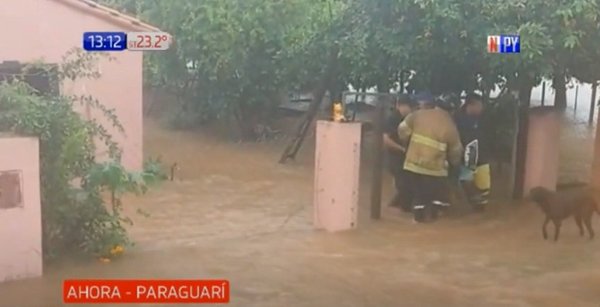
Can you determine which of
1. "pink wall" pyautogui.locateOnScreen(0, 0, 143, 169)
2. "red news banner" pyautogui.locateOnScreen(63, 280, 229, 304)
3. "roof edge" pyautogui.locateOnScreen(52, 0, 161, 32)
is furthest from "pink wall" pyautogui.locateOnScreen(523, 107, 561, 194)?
"red news banner" pyautogui.locateOnScreen(63, 280, 229, 304)

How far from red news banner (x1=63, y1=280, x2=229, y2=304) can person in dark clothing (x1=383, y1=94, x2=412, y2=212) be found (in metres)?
3.44

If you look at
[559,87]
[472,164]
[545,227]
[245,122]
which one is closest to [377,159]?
[472,164]

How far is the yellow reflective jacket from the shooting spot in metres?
7.06

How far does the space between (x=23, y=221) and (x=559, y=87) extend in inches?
239

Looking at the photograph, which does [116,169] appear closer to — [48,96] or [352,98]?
[48,96]

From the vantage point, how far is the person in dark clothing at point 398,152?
297 inches

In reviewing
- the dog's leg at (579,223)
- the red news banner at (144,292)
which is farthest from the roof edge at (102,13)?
the red news banner at (144,292)

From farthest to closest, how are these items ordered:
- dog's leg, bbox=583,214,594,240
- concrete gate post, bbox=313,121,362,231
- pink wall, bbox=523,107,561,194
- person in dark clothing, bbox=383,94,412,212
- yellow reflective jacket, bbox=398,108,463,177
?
1. pink wall, bbox=523,107,561,194
2. person in dark clothing, bbox=383,94,412,212
3. yellow reflective jacket, bbox=398,108,463,177
4. concrete gate post, bbox=313,121,362,231
5. dog's leg, bbox=583,214,594,240

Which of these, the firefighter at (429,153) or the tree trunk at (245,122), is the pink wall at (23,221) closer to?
the firefighter at (429,153)

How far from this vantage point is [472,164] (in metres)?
7.71

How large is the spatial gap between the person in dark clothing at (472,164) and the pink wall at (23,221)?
11.9ft

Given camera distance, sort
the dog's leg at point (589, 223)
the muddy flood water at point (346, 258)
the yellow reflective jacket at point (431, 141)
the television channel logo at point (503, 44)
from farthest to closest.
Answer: the television channel logo at point (503, 44)
the yellow reflective jacket at point (431, 141)
the dog's leg at point (589, 223)
the muddy flood water at point (346, 258)

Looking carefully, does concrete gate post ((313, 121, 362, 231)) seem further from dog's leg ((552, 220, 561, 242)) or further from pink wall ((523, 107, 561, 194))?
pink wall ((523, 107, 561, 194))

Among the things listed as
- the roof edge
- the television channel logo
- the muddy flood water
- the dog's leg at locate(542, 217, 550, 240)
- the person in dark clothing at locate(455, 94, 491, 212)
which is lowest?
the muddy flood water
